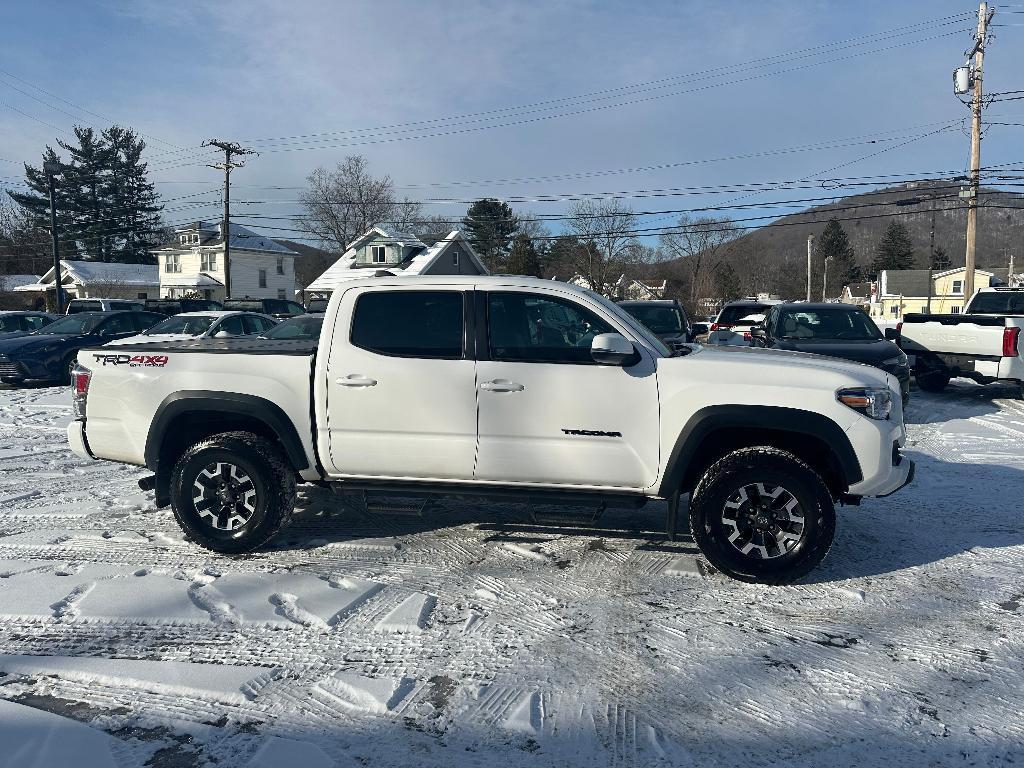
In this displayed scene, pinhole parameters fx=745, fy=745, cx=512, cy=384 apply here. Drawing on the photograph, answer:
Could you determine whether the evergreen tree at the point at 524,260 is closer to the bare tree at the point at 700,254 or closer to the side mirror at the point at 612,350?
the bare tree at the point at 700,254

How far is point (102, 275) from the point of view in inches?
2247

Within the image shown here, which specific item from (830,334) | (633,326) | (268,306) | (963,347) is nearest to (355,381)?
(633,326)

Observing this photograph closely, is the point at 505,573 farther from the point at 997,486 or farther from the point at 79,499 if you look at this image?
the point at 997,486

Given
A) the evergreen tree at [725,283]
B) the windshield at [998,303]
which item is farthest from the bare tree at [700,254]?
the windshield at [998,303]

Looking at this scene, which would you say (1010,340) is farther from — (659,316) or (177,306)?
(177,306)

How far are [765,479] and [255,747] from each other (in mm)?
3115

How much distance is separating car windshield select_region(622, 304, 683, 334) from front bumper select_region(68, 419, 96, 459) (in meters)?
9.12

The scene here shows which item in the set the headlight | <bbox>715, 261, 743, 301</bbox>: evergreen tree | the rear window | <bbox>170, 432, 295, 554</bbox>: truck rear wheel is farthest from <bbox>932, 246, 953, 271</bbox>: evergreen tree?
<bbox>170, 432, 295, 554</bbox>: truck rear wheel

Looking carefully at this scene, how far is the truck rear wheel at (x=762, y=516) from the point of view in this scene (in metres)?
4.50

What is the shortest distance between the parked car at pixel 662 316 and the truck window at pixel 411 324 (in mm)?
7860

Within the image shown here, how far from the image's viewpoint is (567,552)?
5.28 m

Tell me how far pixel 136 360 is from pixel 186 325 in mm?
12154

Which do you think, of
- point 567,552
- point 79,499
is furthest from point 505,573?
point 79,499

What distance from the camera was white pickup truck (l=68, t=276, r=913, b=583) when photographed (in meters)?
4.54
